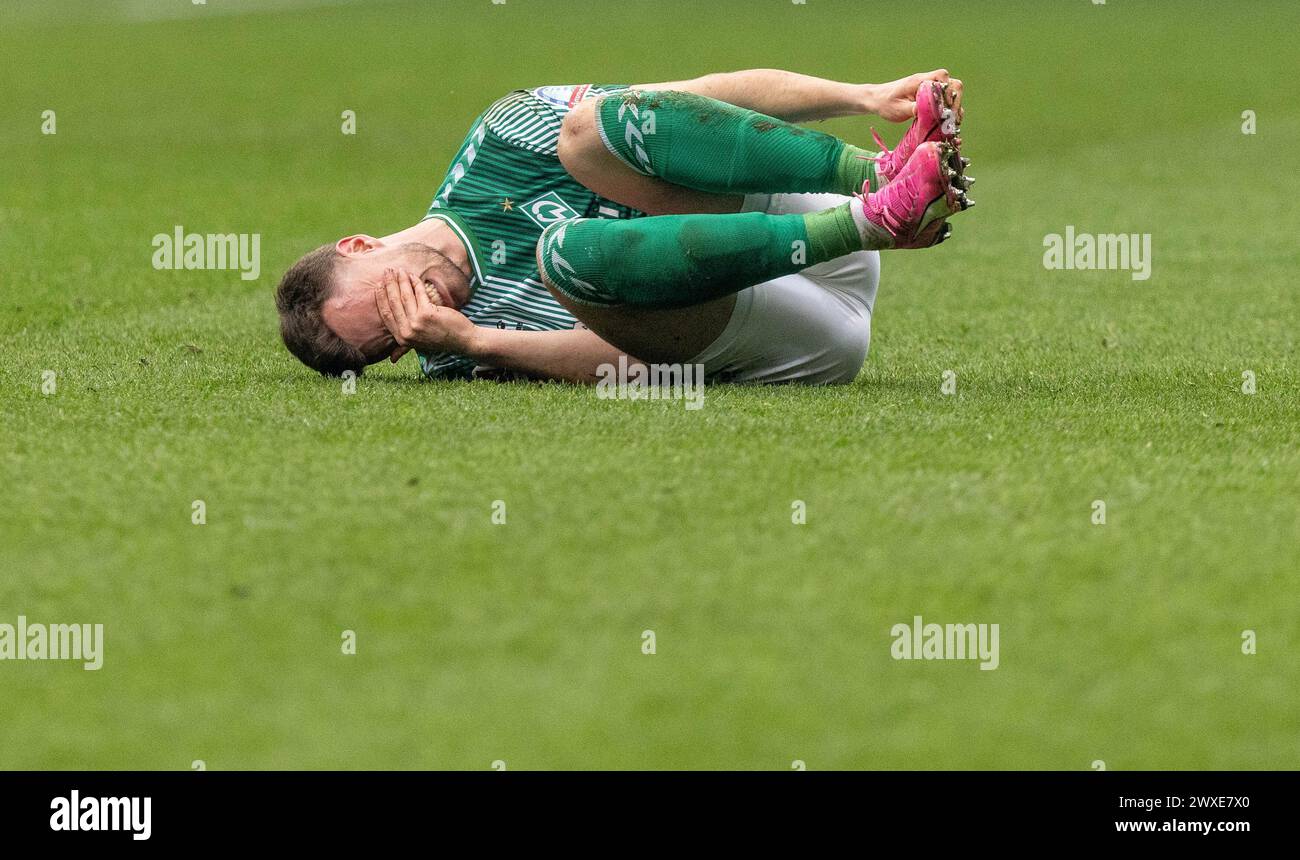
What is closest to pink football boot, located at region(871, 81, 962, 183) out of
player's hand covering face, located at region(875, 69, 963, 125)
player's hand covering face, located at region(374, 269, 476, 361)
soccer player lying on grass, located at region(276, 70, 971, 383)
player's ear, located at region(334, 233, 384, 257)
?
Answer: soccer player lying on grass, located at region(276, 70, 971, 383)

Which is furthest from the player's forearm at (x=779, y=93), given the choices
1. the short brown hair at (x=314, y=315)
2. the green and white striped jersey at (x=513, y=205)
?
the short brown hair at (x=314, y=315)

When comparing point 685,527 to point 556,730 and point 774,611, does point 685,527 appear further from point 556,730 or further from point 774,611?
point 556,730

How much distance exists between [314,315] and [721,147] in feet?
3.54

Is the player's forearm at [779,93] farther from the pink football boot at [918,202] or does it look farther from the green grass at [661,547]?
the green grass at [661,547]

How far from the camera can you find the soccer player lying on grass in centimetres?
368

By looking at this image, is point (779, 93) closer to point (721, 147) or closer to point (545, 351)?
point (721, 147)

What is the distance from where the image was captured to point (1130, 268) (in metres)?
7.28

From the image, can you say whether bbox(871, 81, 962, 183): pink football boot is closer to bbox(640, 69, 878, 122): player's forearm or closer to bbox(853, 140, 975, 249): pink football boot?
bbox(853, 140, 975, 249): pink football boot

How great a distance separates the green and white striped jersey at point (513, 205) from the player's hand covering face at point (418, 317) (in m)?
0.15

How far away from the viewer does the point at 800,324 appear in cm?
405

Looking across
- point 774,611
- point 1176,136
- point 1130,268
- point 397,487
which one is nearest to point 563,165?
point 397,487

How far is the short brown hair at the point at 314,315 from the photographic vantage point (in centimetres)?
413

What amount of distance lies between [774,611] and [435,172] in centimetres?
1024
